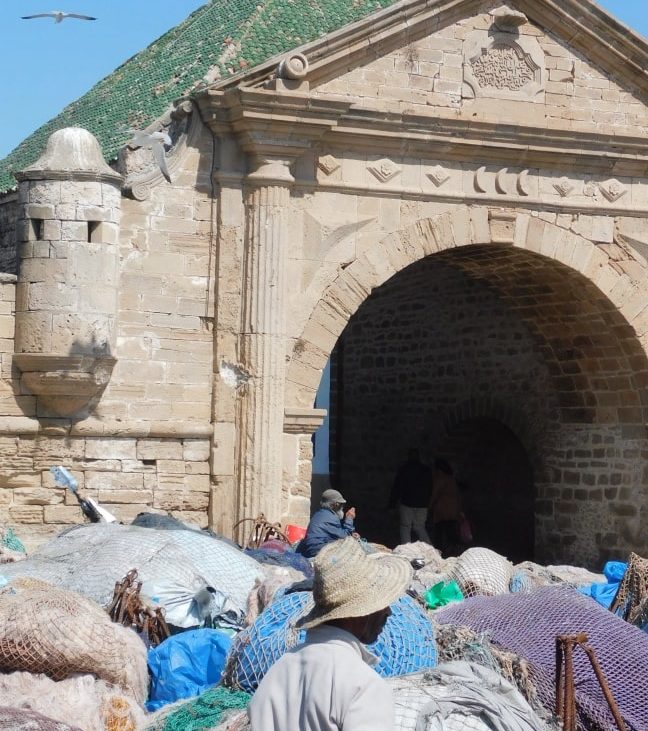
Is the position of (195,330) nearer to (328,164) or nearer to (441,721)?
(328,164)

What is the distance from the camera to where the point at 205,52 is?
1319cm

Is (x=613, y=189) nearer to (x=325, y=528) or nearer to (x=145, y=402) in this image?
(x=325, y=528)

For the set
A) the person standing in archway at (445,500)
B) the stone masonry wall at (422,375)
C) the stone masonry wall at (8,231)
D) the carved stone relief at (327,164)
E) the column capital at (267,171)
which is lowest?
the person standing in archway at (445,500)

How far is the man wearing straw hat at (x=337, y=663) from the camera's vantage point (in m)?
3.79

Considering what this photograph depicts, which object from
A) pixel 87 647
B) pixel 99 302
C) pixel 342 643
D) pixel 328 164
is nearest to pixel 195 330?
pixel 99 302

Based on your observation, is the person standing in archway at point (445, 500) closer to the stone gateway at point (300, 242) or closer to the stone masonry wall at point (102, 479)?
the stone gateway at point (300, 242)

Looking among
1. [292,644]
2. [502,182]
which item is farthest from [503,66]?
[292,644]

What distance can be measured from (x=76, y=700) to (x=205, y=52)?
790cm

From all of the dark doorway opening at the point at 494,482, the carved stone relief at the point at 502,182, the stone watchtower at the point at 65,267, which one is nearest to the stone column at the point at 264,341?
the stone watchtower at the point at 65,267

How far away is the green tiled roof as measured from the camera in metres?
12.7

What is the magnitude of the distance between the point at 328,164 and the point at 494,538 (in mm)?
6302

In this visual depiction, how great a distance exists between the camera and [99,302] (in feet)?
36.7

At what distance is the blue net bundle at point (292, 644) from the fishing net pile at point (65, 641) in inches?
24.5

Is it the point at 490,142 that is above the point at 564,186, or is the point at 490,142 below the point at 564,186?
→ above
